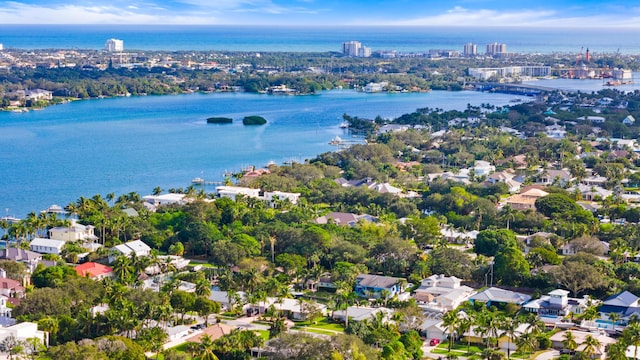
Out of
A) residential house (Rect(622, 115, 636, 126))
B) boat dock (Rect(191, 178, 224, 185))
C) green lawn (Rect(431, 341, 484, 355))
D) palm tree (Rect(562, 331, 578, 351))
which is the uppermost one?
residential house (Rect(622, 115, 636, 126))

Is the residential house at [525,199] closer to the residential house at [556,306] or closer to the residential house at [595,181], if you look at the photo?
the residential house at [595,181]

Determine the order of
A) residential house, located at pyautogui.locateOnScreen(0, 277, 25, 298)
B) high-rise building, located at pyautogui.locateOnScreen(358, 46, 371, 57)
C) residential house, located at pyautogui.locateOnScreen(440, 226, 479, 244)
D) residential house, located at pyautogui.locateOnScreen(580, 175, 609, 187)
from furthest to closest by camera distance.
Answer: high-rise building, located at pyautogui.locateOnScreen(358, 46, 371, 57) → residential house, located at pyautogui.locateOnScreen(580, 175, 609, 187) → residential house, located at pyautogui.locateOnScreen(440, 226, 479, 244) → residential house, located at pyautogui.locateOnScreen(0, 277, 25, 298)

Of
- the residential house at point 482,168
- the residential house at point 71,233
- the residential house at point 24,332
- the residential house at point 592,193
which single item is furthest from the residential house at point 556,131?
the residential house at point 24,332

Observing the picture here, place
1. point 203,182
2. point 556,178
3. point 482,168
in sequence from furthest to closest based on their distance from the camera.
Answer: point 482,168, point 203,182, point 556,178

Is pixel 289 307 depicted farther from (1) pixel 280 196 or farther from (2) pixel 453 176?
(2) pixel 453 176

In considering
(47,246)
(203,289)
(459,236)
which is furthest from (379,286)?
(47,246)

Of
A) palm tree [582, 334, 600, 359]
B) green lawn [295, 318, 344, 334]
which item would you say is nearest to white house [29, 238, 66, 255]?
green lawn [295, 318, 344, 334]

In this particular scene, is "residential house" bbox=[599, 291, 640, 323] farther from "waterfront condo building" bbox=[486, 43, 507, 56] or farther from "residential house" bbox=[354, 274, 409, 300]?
"waterfront condo building" bbox=[486, 43, 507, 56]
